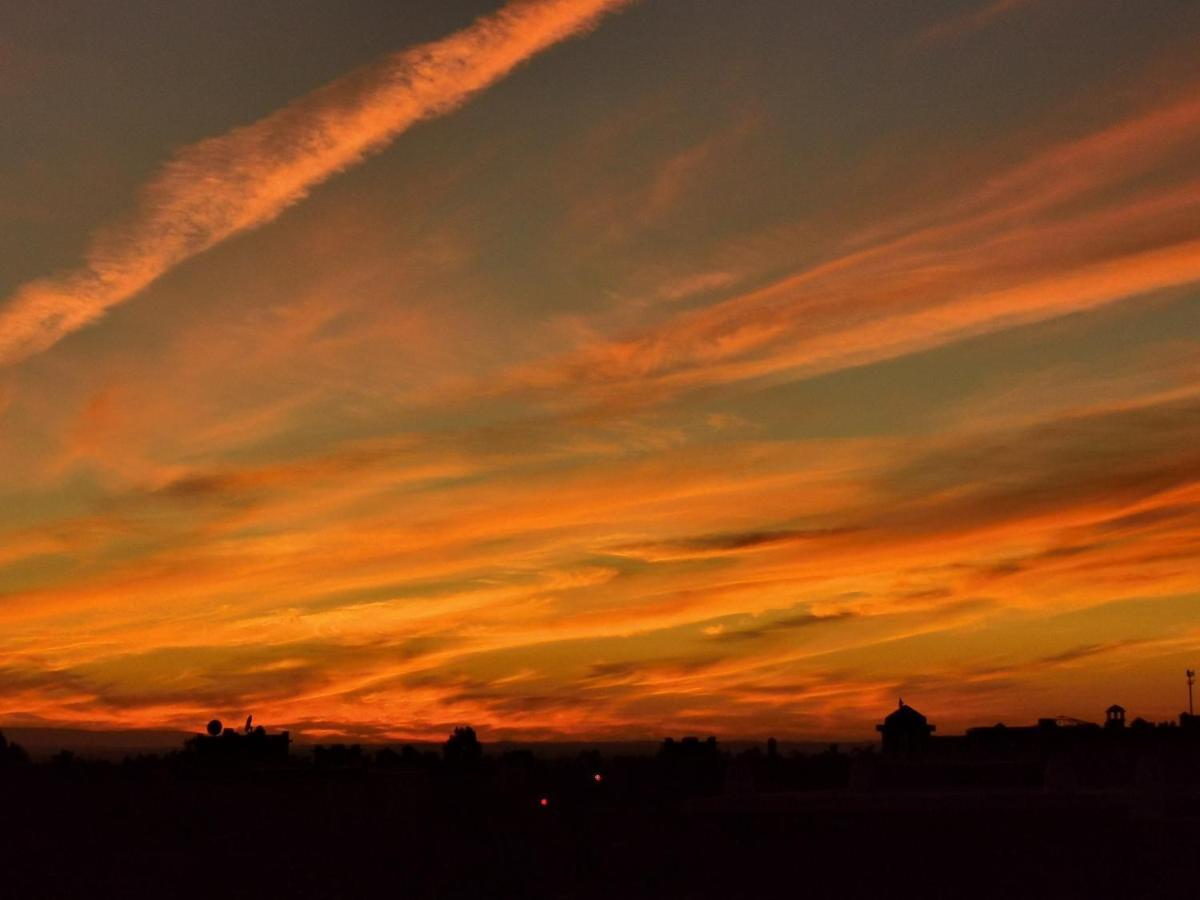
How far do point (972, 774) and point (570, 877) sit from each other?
69.3ft

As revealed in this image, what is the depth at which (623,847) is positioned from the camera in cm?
6322

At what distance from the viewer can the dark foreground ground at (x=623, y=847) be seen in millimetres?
45344

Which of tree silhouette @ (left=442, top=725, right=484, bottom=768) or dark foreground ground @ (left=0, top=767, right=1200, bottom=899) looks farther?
tree silhouette @ (left=442, top=725, right=484, bottom=768)

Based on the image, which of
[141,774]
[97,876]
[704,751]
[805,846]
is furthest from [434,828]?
[704,751]

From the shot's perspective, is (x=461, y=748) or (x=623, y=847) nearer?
(x=623, y=847)

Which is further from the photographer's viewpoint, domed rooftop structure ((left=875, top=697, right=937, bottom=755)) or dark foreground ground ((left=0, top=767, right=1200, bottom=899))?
domed rooftop structure ((left=875, top=697, right=937, bottom=755))

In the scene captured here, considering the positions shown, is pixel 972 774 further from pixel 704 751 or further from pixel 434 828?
pixel 704 751

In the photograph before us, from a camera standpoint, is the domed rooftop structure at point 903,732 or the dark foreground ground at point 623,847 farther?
the domed rooftop structure at point 903,732

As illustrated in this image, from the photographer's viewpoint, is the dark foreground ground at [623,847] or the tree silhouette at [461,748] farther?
Result: the tree silhouette at [461,748]

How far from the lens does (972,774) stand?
65938mm

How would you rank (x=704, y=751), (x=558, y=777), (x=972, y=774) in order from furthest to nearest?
(x=704, y=751), (x=558, y=777), (x=972, y=774)

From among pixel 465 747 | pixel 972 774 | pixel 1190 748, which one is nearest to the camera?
pixel 972 774

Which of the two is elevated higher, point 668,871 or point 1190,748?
point 1190,748

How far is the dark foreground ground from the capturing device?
4534cm
